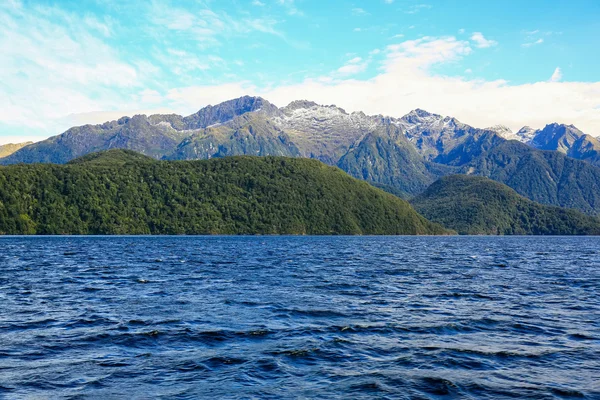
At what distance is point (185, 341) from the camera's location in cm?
2847

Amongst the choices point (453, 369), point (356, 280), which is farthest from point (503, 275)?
point (453, 369)

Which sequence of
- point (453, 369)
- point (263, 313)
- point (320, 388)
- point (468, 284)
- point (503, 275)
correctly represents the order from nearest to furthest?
point (320, 388), point (453, 369), point (263, 313), point (468, 284), point (503, 275)

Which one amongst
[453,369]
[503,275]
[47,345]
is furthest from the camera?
[503,275]

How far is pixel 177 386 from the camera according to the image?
20703 mm

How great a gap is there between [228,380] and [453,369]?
34.4ft

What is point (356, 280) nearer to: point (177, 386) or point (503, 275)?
point (503, 275)

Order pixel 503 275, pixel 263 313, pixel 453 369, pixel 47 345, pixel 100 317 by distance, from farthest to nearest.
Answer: pixel 503 275
pixel 263 313
pixel 100 317
pixel 47 345
pixel 453 369

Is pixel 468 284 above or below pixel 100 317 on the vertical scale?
below

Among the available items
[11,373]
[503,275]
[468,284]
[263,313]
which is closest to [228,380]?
[11,373]

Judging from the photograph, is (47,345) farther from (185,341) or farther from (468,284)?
(468,284)

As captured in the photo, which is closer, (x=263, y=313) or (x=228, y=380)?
(x=228, y=380)

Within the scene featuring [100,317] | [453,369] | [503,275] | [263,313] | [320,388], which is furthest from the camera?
[503,275]

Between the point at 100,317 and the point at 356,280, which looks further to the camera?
the point at 356,280

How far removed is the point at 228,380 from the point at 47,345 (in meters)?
11.9
